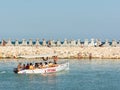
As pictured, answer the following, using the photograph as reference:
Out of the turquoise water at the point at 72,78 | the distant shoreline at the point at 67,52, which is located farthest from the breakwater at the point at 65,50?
the turquoise water at the point at 72,78

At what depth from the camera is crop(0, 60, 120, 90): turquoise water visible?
1947 inches

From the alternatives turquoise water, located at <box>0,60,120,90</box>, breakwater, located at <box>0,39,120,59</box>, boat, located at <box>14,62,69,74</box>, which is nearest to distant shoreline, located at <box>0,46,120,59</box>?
breakwater, located at <box>0,39,120,59</box>

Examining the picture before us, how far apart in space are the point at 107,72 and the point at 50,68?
5217 mm

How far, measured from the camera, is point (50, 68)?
61938 millimetres

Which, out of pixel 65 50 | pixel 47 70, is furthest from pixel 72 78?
pixel 65 50

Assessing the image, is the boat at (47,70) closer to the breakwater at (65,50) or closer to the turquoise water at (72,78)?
the turquoise water at (72,78)

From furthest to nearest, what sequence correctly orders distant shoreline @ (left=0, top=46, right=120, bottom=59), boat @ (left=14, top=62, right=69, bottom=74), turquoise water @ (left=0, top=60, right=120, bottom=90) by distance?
1. distant shoreline @ (left=0, top=46, right=120, bottom=59)
2. boat @ (left=14, top=62, right=69, bottom=74)
3. turquoise water @ (left=0, top=60, right=120, bottom=90)

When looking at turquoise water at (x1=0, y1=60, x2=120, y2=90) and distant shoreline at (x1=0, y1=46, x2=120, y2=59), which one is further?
distant shoreline at (x1=0, y1=46, x2=120, y2=59)

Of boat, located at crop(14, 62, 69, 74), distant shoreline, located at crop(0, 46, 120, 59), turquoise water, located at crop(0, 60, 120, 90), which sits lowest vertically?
turquoise water, located at crop(0, 60, 120, 90)

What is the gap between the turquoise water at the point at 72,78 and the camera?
A: 4944cm

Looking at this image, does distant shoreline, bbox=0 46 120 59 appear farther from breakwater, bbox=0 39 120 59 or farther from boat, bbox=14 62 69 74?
boat, bbox=14 62 69 74

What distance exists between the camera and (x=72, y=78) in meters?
55.4

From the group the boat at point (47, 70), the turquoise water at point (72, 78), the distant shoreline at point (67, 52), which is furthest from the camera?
the distant shoreline at point (67, 52)

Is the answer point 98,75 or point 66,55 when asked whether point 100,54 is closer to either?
point 66,55
